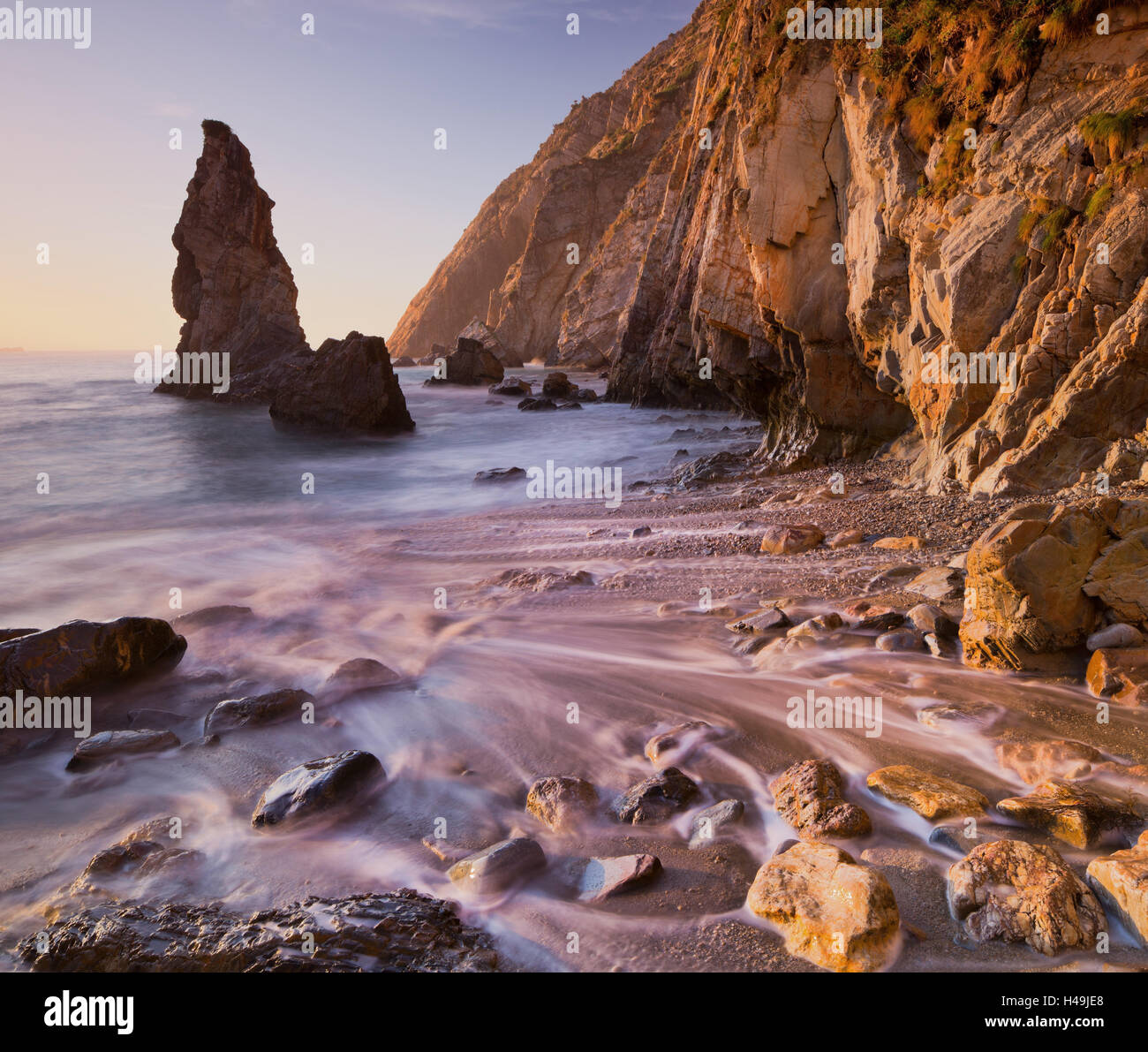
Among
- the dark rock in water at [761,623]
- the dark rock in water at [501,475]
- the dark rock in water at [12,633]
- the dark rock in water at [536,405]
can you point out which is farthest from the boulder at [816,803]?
the dark rock in water at [536,405]

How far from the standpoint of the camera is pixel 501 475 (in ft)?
57.8

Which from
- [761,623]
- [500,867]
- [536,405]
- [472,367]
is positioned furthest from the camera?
[472,367]

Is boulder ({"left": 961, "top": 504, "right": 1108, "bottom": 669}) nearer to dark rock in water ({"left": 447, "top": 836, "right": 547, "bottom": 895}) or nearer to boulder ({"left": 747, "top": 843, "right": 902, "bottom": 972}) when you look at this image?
boulder ({"left": 747, "top": 843, "right": 902, "bottom": 972})

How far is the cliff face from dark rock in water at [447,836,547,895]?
20.4ft

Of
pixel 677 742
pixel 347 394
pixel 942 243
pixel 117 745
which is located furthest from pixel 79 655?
pixel 347 394

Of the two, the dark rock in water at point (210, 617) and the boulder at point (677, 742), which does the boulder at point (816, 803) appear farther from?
the dark rock in water at point (210, 617)

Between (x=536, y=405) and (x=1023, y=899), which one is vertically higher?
(x=536, y=405)

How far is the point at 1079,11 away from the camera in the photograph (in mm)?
7344

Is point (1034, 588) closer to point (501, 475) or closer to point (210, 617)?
point (210, 617)

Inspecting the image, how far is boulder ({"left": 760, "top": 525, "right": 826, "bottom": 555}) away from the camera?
26.6ft

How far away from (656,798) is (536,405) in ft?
97.5

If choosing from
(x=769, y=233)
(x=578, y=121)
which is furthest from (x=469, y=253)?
(x=769, y=233)

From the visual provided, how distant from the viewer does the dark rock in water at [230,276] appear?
41106 mm

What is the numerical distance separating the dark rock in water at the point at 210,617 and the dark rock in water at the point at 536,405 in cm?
2457
